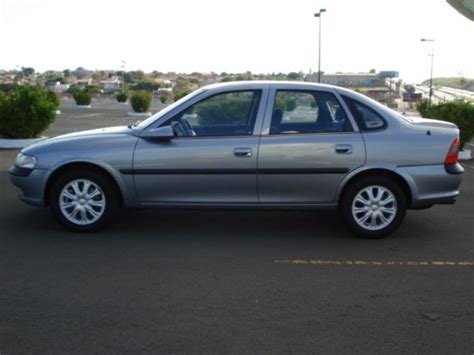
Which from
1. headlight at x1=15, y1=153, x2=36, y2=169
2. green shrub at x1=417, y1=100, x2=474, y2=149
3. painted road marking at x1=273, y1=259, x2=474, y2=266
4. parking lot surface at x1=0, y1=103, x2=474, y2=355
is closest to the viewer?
parking lot surface at x1=0, y1=103, x2=474, y2=355

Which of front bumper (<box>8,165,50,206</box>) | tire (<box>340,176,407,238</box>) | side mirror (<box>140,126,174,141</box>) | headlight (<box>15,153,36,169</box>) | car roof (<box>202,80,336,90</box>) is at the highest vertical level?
car roof (<box>202,80,336,90</box>)

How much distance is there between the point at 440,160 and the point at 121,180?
340 cm

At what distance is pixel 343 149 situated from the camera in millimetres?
5836

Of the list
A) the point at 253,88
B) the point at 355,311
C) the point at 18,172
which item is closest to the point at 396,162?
the point at 253,88

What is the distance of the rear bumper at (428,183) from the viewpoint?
5891mm

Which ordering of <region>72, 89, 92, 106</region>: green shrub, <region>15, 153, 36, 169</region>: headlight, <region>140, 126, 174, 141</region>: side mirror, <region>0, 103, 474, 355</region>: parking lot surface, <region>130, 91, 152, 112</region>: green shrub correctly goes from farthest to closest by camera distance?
<region>72, 89, 92, 106</region>: green shrub < <region>130, 91, 152, 112</region>: green shrub < <region>15, 153, 36, 169</region>: headlight < <region>140, 126, 174, 141</region>: side mirror < <region>0, 103, 474, 355</region>: parking lot surface

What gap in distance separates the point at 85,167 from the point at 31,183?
24.2 inches

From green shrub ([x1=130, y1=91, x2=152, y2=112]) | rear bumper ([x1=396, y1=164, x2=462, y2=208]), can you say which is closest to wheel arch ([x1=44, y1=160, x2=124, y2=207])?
rear bumper ([x1=396, y1=164, x2=462, y2=208])

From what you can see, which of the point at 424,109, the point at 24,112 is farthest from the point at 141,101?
the point at 424,109

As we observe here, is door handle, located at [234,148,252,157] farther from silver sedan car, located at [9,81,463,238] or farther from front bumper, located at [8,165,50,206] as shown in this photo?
front bumper, located at [8,165,50,206]

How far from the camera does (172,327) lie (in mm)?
3795

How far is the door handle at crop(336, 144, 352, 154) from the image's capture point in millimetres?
5836

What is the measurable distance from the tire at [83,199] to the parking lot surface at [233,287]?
179mm

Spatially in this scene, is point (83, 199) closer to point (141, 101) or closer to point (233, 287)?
point (233, 287)
